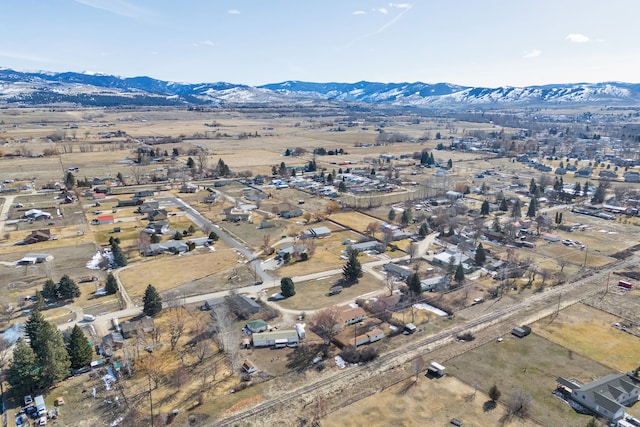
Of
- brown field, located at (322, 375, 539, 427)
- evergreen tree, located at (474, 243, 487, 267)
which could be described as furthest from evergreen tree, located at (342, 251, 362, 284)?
brown field, located at (322, 375, 539, 427)

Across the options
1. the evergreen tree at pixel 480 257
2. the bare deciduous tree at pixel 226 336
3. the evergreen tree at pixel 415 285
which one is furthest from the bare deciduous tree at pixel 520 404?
the evergreen tree at pixel 480 257

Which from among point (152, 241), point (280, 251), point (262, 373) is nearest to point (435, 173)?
point (280, 251)

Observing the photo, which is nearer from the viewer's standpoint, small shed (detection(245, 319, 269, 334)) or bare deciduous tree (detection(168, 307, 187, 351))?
bare deciduous tree (detection(168, 307, 187, 351))

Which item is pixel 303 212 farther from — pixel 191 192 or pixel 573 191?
pixel 573 191

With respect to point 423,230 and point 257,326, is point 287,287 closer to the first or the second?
point 257,326

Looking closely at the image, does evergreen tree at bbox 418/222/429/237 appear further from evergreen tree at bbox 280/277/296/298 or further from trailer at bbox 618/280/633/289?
evergreen tree at bbox 280/277/296/298

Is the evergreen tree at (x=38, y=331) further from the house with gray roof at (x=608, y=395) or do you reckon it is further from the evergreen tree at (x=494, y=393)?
the house with gray roof at (x=608, y=395)

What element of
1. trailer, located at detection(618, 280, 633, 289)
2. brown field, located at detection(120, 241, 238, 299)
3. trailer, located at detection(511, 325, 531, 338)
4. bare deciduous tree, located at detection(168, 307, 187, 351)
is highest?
trailer, located at detection(618, 280, 633, 289)

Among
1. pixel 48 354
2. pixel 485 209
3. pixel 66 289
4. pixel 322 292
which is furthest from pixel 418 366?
pixel 485 209
